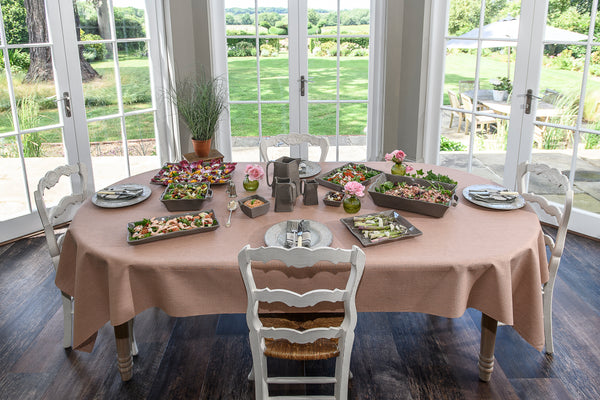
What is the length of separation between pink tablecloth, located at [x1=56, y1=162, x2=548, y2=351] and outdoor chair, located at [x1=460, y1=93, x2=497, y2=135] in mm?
2103

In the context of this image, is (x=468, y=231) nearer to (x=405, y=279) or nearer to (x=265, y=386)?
(x=405, y=279)

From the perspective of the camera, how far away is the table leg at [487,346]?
238cm

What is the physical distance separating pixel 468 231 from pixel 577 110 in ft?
7.03

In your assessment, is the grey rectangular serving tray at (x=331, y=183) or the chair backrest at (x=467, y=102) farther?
the chair backrest at (x=467, y=102)

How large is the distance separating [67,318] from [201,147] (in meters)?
2.07

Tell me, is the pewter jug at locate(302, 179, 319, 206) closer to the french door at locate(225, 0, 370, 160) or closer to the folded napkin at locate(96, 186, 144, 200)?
the folded napkin at locate(96, 186, 144, 200)

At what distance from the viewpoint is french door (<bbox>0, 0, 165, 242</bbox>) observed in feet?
12.9

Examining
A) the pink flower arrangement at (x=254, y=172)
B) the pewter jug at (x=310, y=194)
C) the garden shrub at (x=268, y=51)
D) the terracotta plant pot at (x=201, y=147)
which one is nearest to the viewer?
the pewter jug at (x=310, y=194)

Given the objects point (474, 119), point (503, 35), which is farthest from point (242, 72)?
point (503, 35)

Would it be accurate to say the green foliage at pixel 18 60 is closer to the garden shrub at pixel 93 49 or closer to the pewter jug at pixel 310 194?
the garden shrub at pixel 93 49

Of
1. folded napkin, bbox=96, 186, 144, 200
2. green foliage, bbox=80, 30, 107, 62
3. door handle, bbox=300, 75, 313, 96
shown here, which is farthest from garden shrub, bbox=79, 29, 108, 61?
folded napkin, bbox=96, 186, 144, 200

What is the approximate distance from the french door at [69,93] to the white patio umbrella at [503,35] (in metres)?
2.63

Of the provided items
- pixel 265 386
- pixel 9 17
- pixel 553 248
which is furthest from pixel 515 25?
pixel 9 17

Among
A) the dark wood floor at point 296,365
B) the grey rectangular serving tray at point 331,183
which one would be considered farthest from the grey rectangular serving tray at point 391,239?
the dark wood floor at point 296,365
